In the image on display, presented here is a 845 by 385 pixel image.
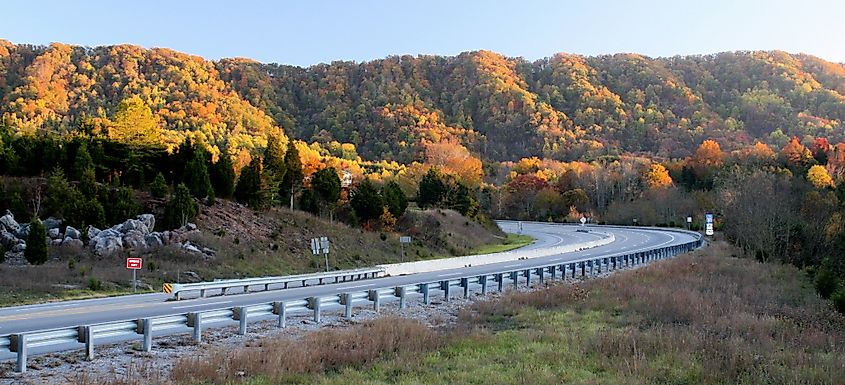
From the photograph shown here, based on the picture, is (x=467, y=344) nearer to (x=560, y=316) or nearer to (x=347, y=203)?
(x=560, y=316)

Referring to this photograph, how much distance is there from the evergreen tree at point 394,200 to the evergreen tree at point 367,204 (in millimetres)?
2361

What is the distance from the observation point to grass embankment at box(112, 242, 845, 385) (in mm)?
10414

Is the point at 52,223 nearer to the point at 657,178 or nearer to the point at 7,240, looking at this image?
the point at 7,240

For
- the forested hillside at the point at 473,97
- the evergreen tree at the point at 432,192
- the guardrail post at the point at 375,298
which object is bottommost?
the evergreen tree at the point at 432,192

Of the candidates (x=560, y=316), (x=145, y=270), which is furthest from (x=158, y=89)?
(x=560, y=316)

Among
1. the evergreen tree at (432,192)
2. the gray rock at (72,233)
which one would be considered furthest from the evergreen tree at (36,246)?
the evergreen tree at (432,192)

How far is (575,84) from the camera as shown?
502 feet

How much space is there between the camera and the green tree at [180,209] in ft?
120

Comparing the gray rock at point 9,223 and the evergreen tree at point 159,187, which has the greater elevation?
the evergreen tree at point 159,187

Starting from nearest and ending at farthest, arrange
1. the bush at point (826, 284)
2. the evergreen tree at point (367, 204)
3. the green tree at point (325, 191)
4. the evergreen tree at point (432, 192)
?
the bush at point (826, 284) < the green tree at point (325, 191) < the evergreen tree at point (367, 204) < the evergreen tree at point (432, 192)

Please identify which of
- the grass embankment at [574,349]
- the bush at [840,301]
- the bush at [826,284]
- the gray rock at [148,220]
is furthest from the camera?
the gray rock at [148,220]

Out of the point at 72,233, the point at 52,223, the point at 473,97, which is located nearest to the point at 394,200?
the point at 52,223

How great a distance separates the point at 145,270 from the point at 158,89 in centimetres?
8068

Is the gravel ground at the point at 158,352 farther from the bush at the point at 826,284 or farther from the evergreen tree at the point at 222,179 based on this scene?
the evergreen tree at the point at 222,179
